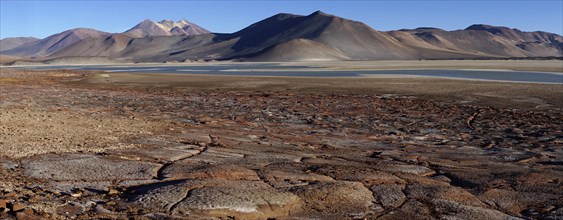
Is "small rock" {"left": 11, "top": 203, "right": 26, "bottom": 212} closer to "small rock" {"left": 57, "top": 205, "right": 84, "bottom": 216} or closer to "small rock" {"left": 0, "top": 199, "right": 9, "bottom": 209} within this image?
"small rock" {"left": 0, "top": 199, "right": 9, "bottom": 209}

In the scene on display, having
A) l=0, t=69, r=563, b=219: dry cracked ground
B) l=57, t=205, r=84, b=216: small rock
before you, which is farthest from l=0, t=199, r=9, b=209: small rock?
l=57, t=205, r=84, b=216: small rock

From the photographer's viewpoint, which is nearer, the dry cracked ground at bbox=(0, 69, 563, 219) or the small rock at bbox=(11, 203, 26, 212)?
the small rock at bbox=(11, 203, 26, 212)

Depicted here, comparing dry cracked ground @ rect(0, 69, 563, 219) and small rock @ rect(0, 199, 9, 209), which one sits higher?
small rock @ rect(0, 199, 9, 209)

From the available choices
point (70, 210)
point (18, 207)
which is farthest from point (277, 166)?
point (18, 207)

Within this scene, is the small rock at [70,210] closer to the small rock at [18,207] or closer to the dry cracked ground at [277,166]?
the dry cracked ground at [277,166]

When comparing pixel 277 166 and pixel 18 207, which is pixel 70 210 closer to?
pixel 18 207

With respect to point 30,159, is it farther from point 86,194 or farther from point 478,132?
point 478,132

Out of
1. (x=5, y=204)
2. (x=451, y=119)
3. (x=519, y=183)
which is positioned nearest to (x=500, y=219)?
(x=519, y=183)

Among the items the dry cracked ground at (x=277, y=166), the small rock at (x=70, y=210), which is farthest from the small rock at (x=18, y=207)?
the small rock at (x=70, y=210)
